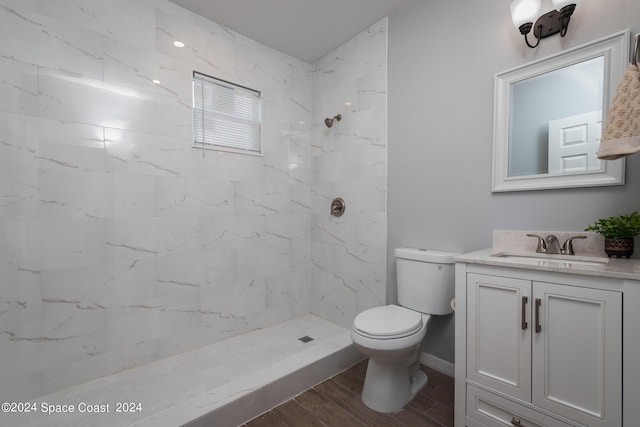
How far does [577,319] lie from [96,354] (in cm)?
244

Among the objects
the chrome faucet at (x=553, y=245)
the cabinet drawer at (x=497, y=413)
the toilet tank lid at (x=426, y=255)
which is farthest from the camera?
the toilet tank lid at (x=426, y=255)

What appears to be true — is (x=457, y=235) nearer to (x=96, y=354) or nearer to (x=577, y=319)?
(x=577, y=319)

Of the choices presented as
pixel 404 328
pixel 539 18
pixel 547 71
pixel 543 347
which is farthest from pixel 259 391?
pixel 539 18

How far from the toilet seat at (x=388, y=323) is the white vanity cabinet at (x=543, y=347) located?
266 millimetres

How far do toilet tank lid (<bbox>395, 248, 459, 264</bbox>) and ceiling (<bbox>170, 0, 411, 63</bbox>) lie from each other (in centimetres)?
173

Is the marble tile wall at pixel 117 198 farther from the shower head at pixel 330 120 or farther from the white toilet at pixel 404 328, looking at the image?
the white toilet at pixel 404 328

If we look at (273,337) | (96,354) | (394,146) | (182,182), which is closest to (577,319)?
(394,146)

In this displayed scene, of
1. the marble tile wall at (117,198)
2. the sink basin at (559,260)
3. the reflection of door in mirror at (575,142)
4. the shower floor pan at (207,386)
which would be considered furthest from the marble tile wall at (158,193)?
the reflection of door in mirror at (575,142)

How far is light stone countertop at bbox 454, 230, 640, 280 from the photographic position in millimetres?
1001

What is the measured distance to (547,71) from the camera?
1461 mm

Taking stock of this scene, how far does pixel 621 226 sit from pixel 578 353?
1.88 feet

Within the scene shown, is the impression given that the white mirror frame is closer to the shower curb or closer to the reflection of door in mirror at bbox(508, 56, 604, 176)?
the reflection of door in mirror at bbox(508, 56, 604, 176)

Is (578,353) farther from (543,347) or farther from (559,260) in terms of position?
(559,260)

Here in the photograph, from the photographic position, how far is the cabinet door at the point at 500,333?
1.14 m
